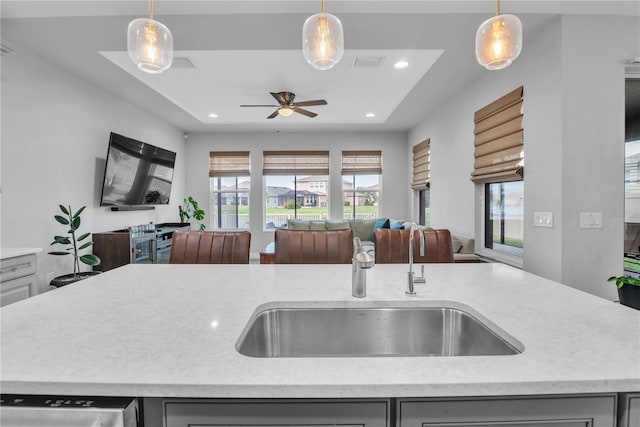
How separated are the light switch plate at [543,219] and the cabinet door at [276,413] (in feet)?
7.86

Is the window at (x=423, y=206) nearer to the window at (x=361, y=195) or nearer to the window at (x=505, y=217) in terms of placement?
the window at (x=361, y=195)

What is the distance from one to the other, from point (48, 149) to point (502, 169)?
178 inches

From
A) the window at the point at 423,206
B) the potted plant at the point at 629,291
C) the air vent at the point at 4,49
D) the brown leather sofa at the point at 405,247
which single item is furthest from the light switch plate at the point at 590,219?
the air vent at the point at 4,49

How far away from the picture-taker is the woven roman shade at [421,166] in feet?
16.6

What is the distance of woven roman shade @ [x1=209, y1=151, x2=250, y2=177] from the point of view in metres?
6.34

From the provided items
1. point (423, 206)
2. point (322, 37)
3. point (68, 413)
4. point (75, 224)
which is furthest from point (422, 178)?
point (68, 413)

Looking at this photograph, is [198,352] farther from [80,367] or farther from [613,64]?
[613,64]

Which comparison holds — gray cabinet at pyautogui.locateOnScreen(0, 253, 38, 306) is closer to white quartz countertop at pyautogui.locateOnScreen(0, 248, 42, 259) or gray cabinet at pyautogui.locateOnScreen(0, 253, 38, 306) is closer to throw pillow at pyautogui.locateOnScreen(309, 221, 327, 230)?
white quartz countertop at pyautogui.locateOnScreen(0, 248, 42, 259)

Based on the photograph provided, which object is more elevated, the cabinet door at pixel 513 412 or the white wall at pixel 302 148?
the white wall at pixel 302 148

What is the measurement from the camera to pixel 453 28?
98.3 inches

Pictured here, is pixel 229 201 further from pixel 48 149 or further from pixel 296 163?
pixel 48 149

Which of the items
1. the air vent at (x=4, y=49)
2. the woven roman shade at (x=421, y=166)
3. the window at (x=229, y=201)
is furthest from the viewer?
the window at (x=229, y=201)

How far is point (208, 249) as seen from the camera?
192 cm

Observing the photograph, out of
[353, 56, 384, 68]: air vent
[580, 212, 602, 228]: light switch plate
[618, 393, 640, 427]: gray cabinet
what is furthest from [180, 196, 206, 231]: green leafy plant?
[618, 393, 640, 427]: gray cabinet
